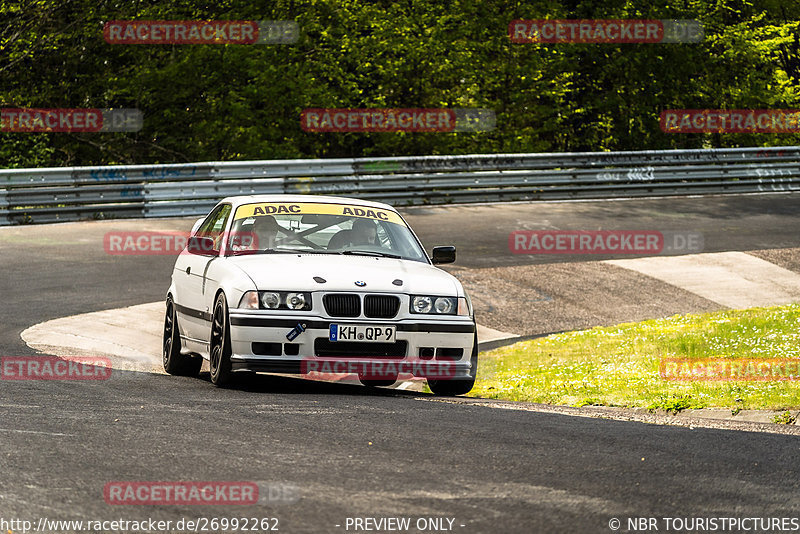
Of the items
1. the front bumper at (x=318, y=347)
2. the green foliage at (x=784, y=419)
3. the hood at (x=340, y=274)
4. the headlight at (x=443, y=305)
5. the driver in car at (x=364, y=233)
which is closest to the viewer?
the green foliage at (x=784, y=419)

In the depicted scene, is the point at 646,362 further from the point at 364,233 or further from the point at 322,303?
the point at 322,303

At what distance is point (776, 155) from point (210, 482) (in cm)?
2563

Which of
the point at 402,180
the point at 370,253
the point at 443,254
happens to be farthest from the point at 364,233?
the point at 402,180

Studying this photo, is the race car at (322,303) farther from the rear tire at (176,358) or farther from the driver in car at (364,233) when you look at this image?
the rear tire at (176,358)

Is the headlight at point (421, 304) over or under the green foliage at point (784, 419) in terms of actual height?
over

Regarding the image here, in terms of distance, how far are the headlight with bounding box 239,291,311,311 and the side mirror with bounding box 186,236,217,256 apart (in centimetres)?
134

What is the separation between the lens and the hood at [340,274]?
9016 millimetres

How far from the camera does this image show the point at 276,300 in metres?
8.98

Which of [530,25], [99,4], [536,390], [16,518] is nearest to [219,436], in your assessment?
[16,518]

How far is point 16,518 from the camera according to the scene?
510 centimetres

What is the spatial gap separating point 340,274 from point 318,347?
0.60 metres

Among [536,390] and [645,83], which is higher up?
[645,83]

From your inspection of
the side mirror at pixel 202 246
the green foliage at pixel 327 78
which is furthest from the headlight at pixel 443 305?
the green foliage at pixel 327 78

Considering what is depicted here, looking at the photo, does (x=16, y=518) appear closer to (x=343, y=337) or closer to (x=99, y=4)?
(x=343, y=337)
